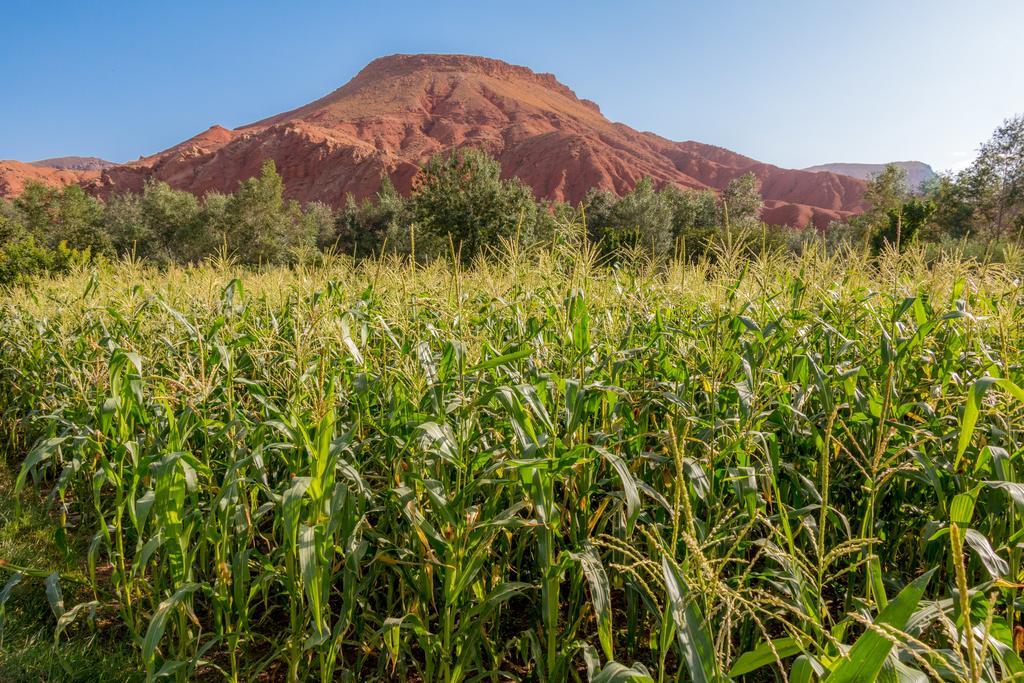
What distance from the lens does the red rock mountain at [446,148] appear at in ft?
284

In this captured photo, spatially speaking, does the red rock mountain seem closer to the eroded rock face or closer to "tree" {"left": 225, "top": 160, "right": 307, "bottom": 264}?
the eroded rock face

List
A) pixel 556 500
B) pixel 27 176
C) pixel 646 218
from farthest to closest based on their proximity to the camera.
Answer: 1. pixel 27 176
2. pixel 646 218
3. pixel 556 500

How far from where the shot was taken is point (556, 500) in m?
2.39

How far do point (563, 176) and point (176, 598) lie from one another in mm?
90588

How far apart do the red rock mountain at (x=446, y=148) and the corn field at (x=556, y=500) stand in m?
81.0

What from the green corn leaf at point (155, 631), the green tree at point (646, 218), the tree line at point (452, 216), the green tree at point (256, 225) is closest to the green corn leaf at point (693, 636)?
the green corn leaf at point (155, 631)

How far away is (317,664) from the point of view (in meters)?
2.41

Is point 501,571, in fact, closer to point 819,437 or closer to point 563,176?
point 819,437

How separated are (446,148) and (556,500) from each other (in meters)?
107

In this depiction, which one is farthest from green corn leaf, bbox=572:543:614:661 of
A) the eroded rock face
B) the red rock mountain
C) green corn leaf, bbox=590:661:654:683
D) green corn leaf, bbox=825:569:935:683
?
the eroded rock face

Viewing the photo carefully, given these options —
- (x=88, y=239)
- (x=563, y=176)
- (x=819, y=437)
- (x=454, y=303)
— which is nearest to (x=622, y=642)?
(x=819, y=437)

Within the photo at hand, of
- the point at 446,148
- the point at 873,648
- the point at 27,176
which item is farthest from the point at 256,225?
the point at 27,176

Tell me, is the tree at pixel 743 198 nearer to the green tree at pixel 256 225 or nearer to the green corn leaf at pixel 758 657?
the green tree at pixel 256 225

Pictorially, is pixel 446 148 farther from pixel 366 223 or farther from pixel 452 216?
pixel 452 216
